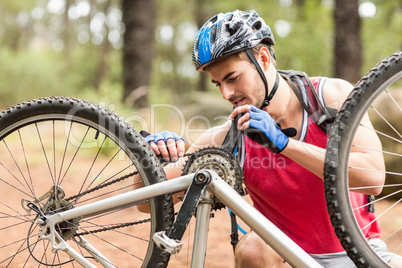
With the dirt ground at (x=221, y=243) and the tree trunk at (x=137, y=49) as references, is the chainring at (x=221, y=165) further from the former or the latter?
the tree trunk at (x=137, y=49)

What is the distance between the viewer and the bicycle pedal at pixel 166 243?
5.30 feet

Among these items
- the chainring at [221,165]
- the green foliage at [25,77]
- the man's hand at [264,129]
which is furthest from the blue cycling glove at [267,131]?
the green foliage at [25,77]

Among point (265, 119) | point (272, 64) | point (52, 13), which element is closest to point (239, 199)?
point (265, 119)

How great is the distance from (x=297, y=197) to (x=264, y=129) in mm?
578

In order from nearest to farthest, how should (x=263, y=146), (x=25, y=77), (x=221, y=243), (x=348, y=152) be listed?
(x=348, y=152), (x=263, y=146), (x=221, y=243), (x=25, y=77)

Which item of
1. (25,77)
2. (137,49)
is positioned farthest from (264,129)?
(25,77)

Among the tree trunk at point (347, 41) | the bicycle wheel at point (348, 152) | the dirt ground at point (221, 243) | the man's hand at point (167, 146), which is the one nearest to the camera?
the bicycle wheel at point (348, 152)

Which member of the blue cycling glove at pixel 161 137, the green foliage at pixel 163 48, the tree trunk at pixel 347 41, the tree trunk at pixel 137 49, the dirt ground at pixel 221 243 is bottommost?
the dirt ground at pixel 221 243

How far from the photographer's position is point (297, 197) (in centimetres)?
206

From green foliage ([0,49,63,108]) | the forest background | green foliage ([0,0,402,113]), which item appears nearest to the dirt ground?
the forest background

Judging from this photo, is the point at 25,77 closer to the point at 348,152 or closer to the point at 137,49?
the point at 137,49

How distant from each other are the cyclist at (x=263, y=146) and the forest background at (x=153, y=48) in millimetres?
1404

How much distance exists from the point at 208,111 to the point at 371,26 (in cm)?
683

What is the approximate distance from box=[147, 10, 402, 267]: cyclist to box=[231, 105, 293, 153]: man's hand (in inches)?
9.1
